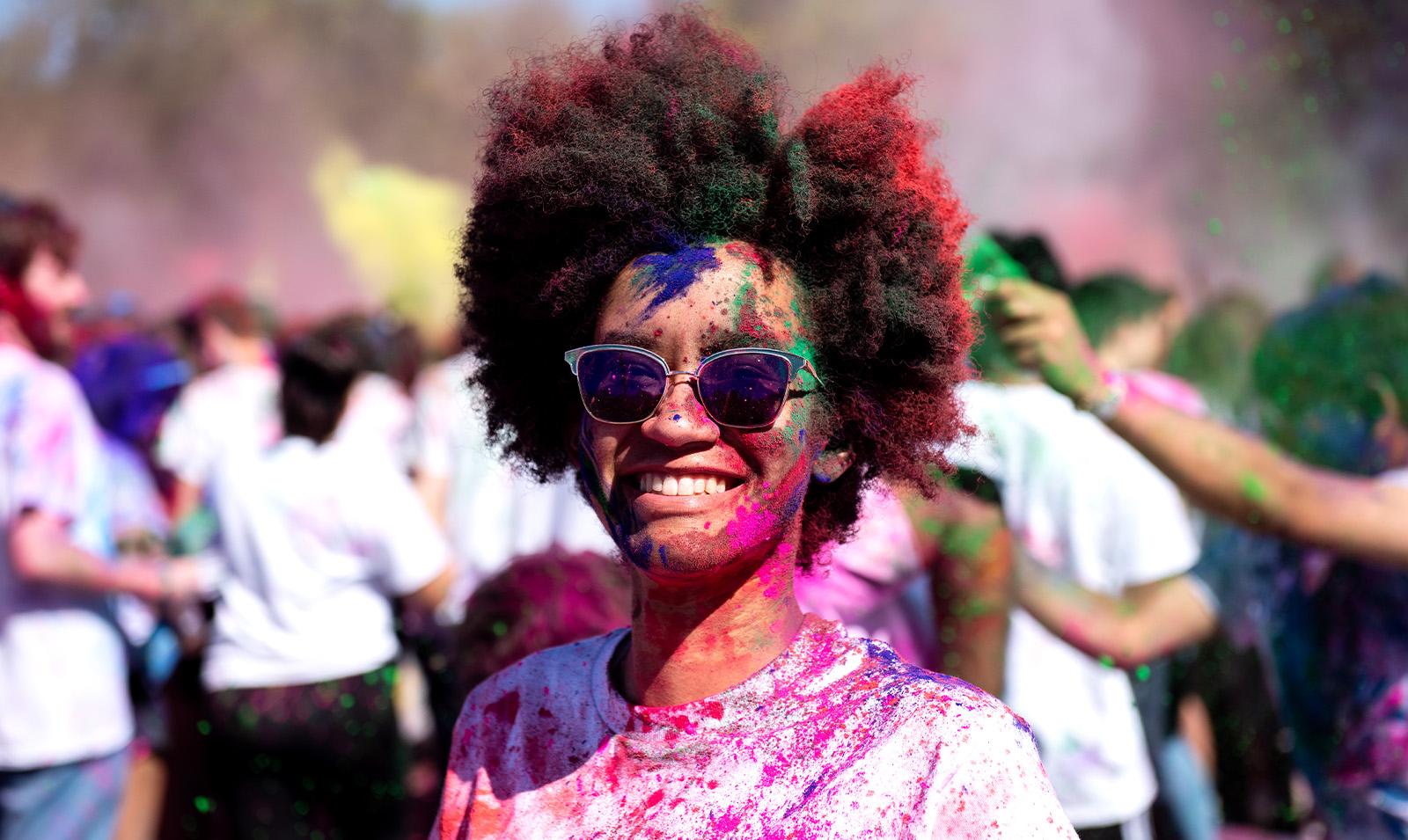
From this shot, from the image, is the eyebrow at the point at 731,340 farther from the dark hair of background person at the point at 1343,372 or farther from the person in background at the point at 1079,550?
the dark hair of background person at the point at 1343,372

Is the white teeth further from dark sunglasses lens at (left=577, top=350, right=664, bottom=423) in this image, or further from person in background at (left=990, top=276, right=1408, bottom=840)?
person in background at (left=990, top=276, right=1408, bottom=840)

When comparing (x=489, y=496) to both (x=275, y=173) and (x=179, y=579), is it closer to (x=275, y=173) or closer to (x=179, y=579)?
(x=179, y=579)

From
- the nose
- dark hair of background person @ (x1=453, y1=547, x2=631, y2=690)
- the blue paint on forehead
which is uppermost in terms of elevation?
the blue paint on forehead

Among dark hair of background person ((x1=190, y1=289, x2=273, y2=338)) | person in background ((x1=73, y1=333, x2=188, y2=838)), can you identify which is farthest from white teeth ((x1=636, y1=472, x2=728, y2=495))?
dark hair of background person ((x1=190, y1=289, x2=273, y2=338))

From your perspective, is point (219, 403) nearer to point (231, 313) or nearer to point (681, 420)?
point (231, 313)

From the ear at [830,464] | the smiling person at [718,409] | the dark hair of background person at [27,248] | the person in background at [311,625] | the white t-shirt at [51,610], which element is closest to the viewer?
the smiling person at [718,409]

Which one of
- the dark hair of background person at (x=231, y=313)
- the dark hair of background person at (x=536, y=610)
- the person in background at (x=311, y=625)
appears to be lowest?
the person in background at (x=311, y=625)

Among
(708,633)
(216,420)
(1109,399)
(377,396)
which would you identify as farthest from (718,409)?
(216,420)

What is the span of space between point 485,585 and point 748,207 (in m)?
1.47

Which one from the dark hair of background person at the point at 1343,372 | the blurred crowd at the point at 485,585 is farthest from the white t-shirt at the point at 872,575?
the dark hair of background person at the point at 1343,372

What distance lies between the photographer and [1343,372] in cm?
341

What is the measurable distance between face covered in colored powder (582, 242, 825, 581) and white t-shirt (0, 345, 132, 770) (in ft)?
8.71

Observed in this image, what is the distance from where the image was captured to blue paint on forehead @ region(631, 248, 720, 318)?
A: 151cm

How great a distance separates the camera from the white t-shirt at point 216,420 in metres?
5.31
